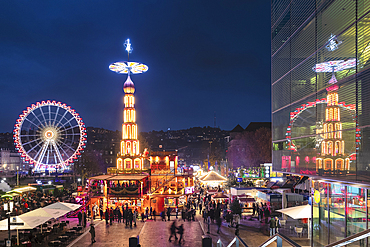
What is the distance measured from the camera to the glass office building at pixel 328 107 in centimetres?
1097

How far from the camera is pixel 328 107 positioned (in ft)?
45.3

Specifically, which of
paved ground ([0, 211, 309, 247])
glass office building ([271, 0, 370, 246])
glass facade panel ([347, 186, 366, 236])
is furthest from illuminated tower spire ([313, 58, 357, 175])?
paved ground ([0, 211, 309, 247])

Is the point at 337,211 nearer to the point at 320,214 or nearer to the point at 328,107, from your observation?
the point at 320,214

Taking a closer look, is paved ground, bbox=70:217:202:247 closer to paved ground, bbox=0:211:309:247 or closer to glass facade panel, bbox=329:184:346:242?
paved ground, bbox=0:211:309:247

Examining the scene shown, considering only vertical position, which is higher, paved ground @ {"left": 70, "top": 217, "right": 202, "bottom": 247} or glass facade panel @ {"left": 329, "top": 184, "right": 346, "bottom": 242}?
glass facade panel @ {"left": 329, "top": 184, "right": 346, "bottom": 242}

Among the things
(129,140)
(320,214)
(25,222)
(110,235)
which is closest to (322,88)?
(320,214)

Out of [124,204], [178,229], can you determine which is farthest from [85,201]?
[178,229]

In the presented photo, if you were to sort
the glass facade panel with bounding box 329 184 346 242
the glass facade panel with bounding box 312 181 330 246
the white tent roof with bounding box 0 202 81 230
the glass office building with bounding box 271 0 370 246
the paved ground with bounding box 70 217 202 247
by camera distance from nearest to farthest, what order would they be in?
1. the glass office building with bounding box 271 0 370 246
2. the glass facade panel with bounding box 329 184 346 242
3. the glass facade panel with bounding box 312 181 330 246
4. the white tent roof with bounding box 0 202 81 230
5. the paved ground with bounding box 70 217 202 247

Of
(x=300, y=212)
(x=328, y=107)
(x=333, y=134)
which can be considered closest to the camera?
(x=333, y=134)

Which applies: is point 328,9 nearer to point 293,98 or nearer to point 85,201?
point 293,98

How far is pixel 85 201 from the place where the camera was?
3412 centimetres

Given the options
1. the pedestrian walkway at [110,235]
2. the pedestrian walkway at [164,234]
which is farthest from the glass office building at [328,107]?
the pedestrian walkway at [110,235]

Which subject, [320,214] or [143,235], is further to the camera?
[143,235]

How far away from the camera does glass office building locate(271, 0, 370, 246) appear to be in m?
11.0
